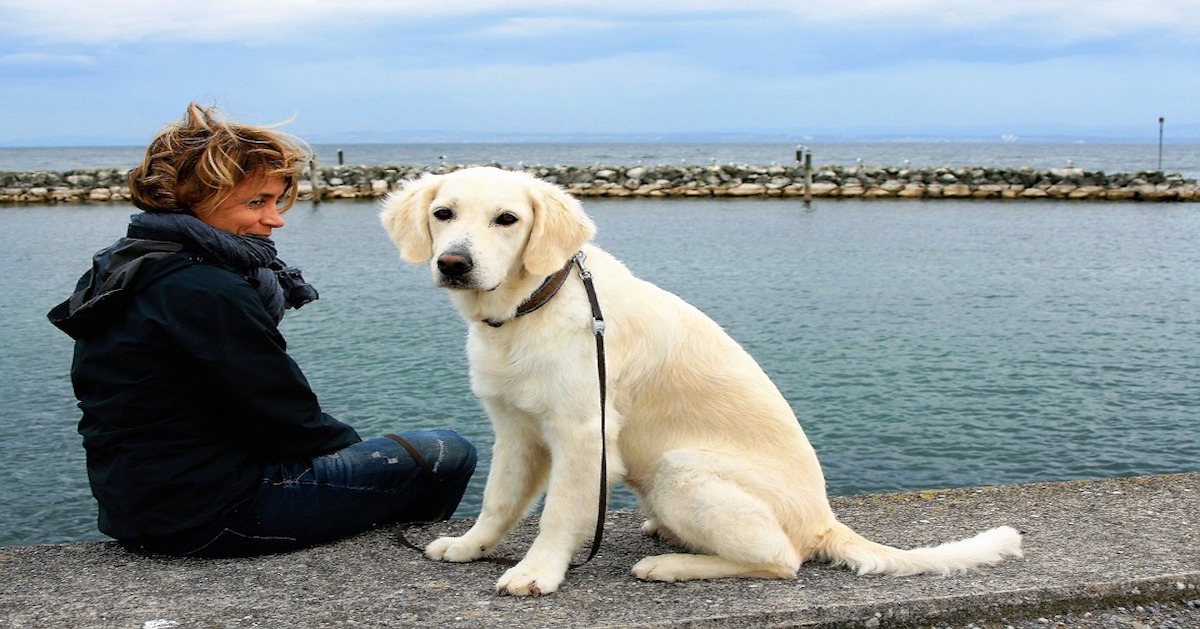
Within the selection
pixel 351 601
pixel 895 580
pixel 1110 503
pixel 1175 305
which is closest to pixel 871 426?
pixel 1110 503

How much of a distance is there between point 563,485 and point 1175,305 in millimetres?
16697

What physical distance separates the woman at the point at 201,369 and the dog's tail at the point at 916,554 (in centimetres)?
186

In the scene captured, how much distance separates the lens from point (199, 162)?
354 centimetres

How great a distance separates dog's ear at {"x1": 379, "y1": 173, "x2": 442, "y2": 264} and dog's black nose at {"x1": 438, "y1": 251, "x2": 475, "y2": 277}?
1.04 feet

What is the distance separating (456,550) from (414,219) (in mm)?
1268

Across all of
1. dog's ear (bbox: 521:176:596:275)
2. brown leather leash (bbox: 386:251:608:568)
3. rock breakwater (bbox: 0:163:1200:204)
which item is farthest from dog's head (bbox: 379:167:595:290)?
rock breakwater (bbox: 0:163:1200:204)

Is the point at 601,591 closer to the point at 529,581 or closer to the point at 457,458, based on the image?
the point at 529,581

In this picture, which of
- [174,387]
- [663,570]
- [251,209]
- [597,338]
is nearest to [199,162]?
[251,209]

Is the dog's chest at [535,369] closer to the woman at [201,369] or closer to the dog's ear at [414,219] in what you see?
the dog's ear at [414,219]

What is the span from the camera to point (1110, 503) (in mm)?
4484

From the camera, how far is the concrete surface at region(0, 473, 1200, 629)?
3285mm

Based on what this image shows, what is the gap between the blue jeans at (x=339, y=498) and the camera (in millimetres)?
3771

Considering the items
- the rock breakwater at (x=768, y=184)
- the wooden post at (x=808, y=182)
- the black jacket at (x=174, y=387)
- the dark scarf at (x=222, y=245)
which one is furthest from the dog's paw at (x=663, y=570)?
the rock breakwater at (x=768, y=184)

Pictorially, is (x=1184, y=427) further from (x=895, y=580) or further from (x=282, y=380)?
(x=282, y=380)
